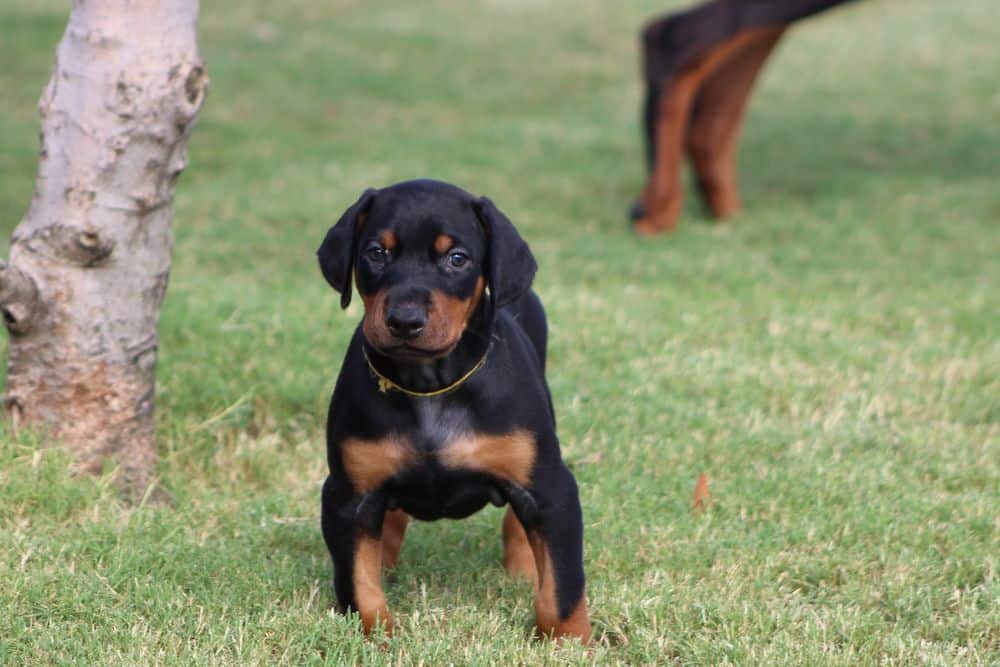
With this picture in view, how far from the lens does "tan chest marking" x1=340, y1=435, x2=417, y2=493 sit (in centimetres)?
354

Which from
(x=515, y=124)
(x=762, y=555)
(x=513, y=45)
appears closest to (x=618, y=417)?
(x=762, y=555)

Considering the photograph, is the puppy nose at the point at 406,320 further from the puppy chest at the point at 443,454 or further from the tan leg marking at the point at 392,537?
the tan leg marking at the point at 392,537

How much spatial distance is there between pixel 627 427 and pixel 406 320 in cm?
245

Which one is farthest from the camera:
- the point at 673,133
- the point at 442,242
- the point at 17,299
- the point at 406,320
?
the point at 673,133

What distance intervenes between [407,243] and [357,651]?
3.93 ft

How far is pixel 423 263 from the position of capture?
136 inches

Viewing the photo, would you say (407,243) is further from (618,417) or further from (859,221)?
(859,221)

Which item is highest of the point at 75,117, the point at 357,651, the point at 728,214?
the point at 75,117

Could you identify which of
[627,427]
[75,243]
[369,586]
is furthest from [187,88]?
[627,427]

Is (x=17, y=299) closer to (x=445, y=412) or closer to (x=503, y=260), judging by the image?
(x=445, y=412)

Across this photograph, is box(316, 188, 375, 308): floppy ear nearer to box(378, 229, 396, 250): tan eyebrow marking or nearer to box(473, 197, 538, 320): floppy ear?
box(378, 229, 396, 250): tan eyebrow marking

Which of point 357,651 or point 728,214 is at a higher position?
point 728,214

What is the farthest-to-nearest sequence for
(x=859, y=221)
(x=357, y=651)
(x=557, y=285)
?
(x=859, y=221), (x=557, y=285), (x=357, y=651)

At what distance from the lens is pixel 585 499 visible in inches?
191
